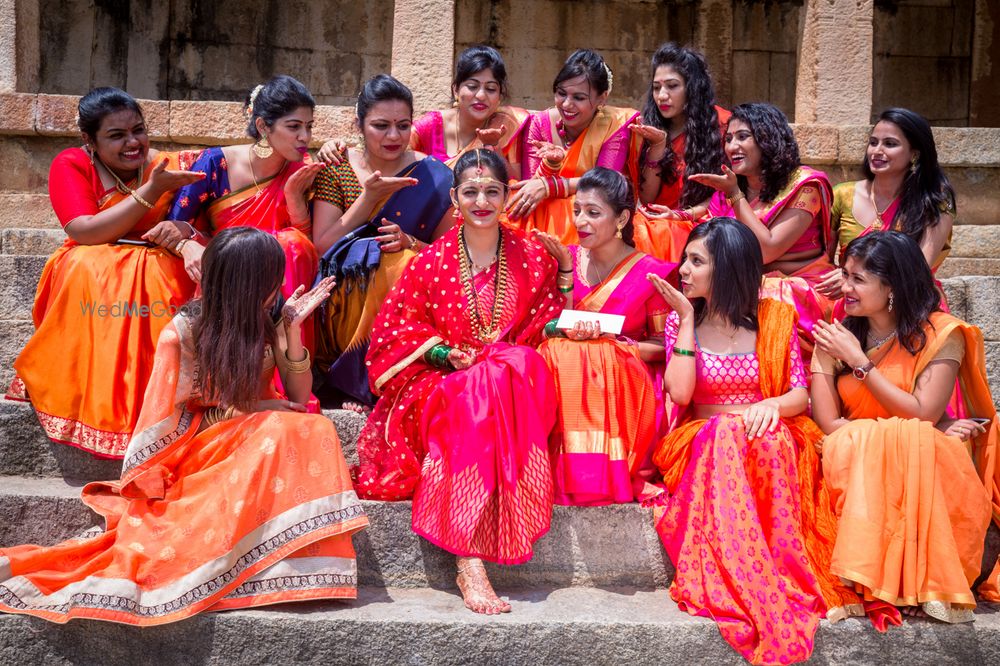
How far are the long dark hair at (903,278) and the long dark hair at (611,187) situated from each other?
945mm

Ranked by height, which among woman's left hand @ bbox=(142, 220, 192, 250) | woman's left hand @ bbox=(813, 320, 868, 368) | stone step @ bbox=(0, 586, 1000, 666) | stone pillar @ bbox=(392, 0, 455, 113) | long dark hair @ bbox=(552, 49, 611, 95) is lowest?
stone step @ bbox=(0, 586, 1000, 666)

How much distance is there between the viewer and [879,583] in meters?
3.14

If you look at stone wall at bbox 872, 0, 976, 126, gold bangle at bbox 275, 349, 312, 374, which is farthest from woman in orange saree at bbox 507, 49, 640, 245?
stone wall at bbox 872, 0, 976, 126

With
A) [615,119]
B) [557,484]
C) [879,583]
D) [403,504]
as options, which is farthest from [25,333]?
[879,583]

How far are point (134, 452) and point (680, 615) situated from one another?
1.88 metres

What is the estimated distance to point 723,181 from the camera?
436cm

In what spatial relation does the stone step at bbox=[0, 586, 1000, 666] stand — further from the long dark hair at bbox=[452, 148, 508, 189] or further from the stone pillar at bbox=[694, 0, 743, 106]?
the stone pillar at bbox=[694, 0, 743, 106]

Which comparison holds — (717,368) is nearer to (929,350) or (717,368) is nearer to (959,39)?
(929,350)

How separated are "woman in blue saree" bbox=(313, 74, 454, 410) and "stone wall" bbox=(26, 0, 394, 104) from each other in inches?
184

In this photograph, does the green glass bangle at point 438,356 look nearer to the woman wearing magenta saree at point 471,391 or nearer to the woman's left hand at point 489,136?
the woman wearing magenta saree at point 471,391

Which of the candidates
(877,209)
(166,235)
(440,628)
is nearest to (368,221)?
(166,235)

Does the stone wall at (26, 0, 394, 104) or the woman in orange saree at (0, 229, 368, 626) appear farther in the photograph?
the stone wall at (26, 0, 394, 104)

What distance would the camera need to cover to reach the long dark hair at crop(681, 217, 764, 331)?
3.66 meters

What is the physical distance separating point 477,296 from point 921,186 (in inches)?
85.2
